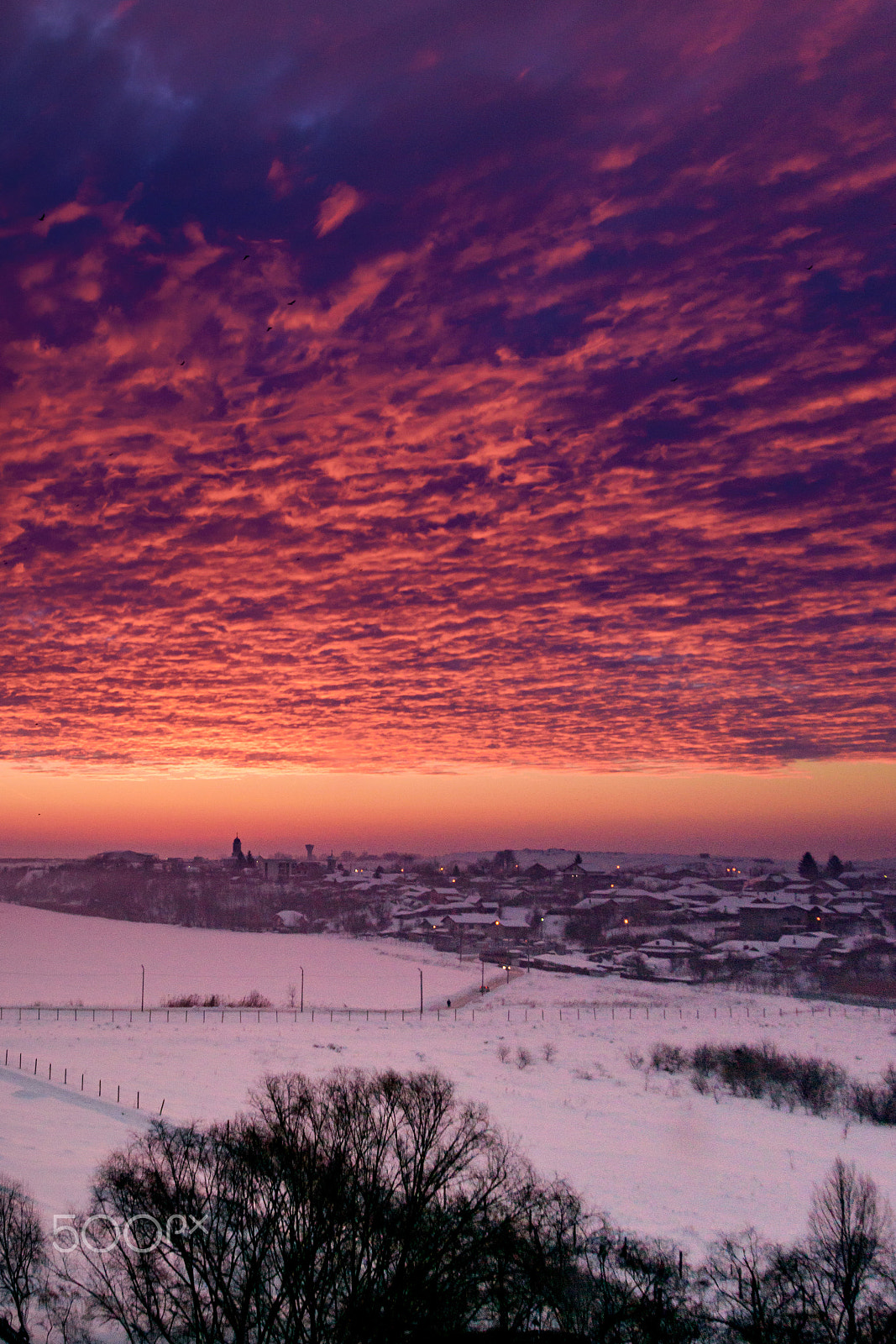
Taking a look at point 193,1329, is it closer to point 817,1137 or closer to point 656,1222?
point 656,1222

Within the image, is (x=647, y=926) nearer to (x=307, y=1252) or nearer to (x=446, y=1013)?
(x=446, y=1013)

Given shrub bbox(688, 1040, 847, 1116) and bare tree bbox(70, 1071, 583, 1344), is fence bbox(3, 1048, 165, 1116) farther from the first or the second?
shrub bbox(688, 1040, 847, 1116)

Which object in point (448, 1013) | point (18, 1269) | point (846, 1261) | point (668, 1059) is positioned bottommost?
point (448, 1013)

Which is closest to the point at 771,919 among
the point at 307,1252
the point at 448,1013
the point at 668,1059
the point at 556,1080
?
the point at 448,1013

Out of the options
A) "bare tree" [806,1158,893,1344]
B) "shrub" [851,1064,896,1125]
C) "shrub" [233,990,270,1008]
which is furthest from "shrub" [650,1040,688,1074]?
"shrub" [233,990,270,1008]

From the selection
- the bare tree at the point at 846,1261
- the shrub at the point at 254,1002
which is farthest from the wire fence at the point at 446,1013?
the bare tree at the point at 846,1261

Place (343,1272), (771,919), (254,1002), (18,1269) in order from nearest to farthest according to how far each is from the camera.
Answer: (343,1272) → (18,1269) → (254,1002) → (771,919)
